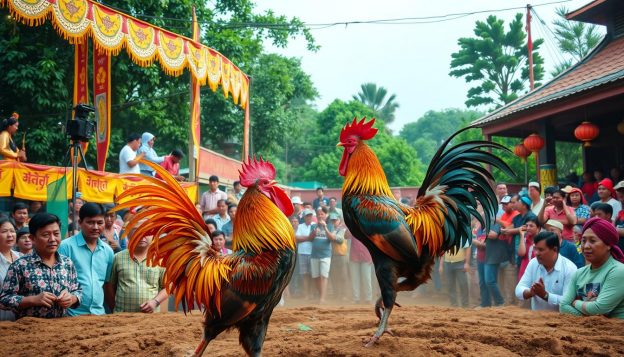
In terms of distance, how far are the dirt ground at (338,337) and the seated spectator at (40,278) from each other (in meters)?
0.18

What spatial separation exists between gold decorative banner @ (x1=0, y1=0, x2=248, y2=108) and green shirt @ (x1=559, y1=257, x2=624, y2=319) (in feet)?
28.5

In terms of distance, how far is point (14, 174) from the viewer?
853 cm

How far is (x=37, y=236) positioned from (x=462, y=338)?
3.59 metres

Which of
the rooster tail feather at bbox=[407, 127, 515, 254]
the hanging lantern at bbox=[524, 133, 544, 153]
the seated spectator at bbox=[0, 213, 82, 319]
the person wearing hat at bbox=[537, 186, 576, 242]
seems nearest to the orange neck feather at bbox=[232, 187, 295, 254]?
the rooster tail feather at bbox=[407, 127, 515, 254]

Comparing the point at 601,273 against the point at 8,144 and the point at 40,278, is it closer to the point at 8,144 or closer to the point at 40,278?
the point at 40,278

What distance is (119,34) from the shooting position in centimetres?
1020

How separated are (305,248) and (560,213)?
207 inches

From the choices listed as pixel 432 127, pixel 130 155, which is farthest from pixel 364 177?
pixel 432 127

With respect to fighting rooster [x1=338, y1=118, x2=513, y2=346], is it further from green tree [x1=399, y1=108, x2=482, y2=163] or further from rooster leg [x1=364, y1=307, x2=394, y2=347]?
green tree [x1=399, y1=108, x2=482, y2=163]

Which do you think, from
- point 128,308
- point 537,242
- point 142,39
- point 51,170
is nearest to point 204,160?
point 142,39

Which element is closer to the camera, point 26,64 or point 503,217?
point 503,217

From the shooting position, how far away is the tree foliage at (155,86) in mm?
14328

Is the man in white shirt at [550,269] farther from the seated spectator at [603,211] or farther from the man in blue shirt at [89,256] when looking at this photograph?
the man in blue shirt at [89,256]

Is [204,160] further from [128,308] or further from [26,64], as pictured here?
[128,308]
